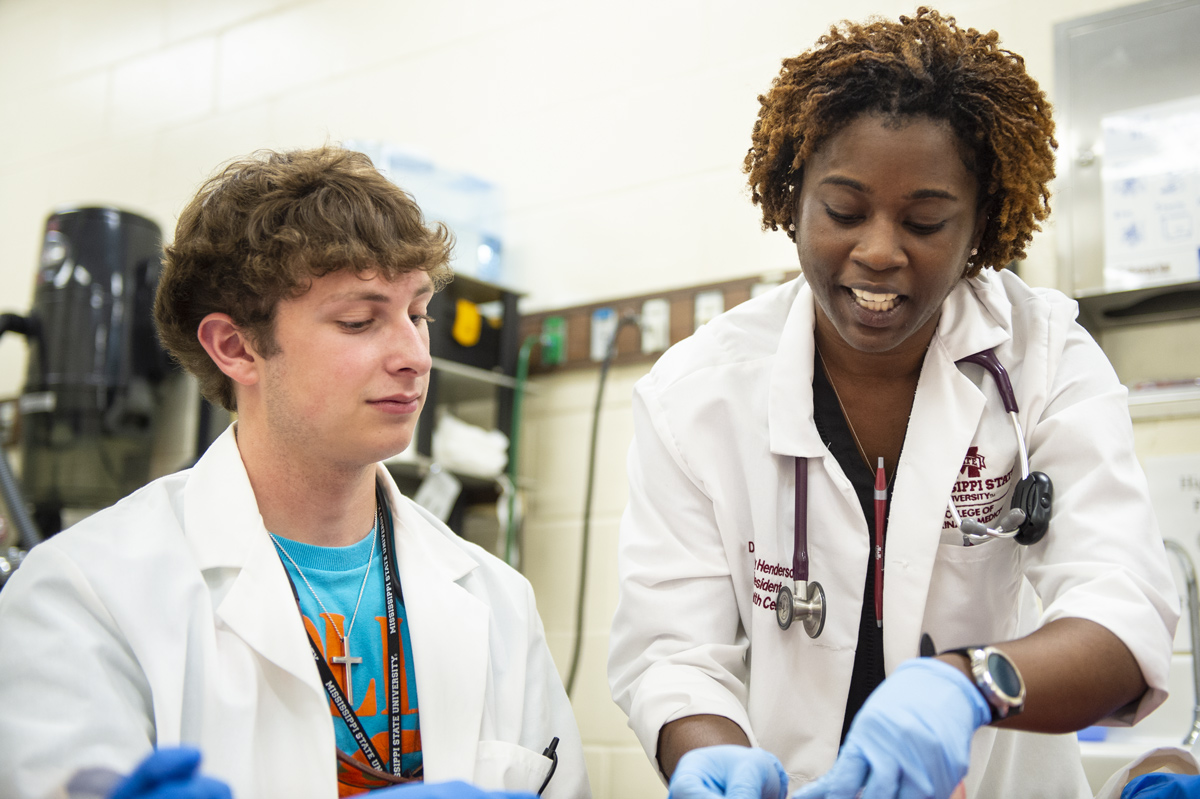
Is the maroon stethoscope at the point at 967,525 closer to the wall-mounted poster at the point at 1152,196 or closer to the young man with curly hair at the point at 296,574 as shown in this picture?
the young man with curly hair at the point at 296,574

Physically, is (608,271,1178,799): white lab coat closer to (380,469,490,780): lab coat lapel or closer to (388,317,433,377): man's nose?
(380,469,490,780): lab coat lapel

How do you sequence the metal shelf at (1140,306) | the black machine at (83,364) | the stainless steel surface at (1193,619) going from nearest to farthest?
the stainless steel surface at (1193,619) → the metal shelf at (1140,306) → the black machine at (83,364)

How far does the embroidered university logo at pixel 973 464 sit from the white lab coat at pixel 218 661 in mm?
583

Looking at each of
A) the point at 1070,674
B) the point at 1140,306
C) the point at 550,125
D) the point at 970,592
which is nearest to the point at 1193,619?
the point at 1140,306

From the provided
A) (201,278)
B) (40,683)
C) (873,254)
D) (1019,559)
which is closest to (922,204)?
(873,254)

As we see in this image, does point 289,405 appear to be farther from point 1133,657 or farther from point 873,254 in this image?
point 1133,657

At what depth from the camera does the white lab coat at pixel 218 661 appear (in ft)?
3.26

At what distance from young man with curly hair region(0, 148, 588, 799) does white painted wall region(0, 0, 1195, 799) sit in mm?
1222

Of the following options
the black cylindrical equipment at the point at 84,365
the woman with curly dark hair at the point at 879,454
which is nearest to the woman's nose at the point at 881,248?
the woman with curly dark hair at the point at 879,454

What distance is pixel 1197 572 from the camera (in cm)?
199

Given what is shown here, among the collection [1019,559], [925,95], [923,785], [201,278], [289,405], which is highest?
[925,95]

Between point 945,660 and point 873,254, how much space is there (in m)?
0.44

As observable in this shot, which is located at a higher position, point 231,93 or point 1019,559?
point 231,93

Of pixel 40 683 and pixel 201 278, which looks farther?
pixel 201 278
